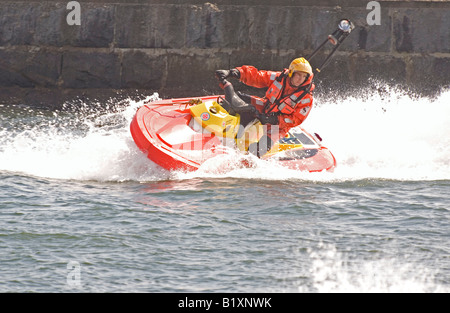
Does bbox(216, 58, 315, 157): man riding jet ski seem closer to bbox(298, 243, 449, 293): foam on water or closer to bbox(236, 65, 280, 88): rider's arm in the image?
bbox(236, 65, 280, 88): rider's arm

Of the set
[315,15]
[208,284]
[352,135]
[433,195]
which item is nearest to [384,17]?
[315,15]

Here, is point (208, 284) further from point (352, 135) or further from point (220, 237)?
point (352, 135)

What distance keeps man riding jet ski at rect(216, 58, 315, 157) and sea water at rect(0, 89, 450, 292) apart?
53 centimetres

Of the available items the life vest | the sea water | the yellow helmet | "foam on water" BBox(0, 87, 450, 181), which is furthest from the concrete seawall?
the yellow helmet

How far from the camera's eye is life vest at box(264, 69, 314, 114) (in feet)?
32.0

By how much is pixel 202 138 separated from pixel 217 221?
2026mm

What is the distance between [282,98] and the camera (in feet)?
32.2

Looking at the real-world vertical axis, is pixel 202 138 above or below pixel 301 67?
below

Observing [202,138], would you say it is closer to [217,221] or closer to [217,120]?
[217,120]

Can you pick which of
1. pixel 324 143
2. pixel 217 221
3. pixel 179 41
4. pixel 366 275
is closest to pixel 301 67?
pixel 324 143

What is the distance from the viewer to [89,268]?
6328mm

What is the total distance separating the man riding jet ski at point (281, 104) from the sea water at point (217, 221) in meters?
0.53

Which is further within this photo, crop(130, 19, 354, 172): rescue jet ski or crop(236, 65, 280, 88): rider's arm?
crop(236, 65, 280, 88): rider's arm
